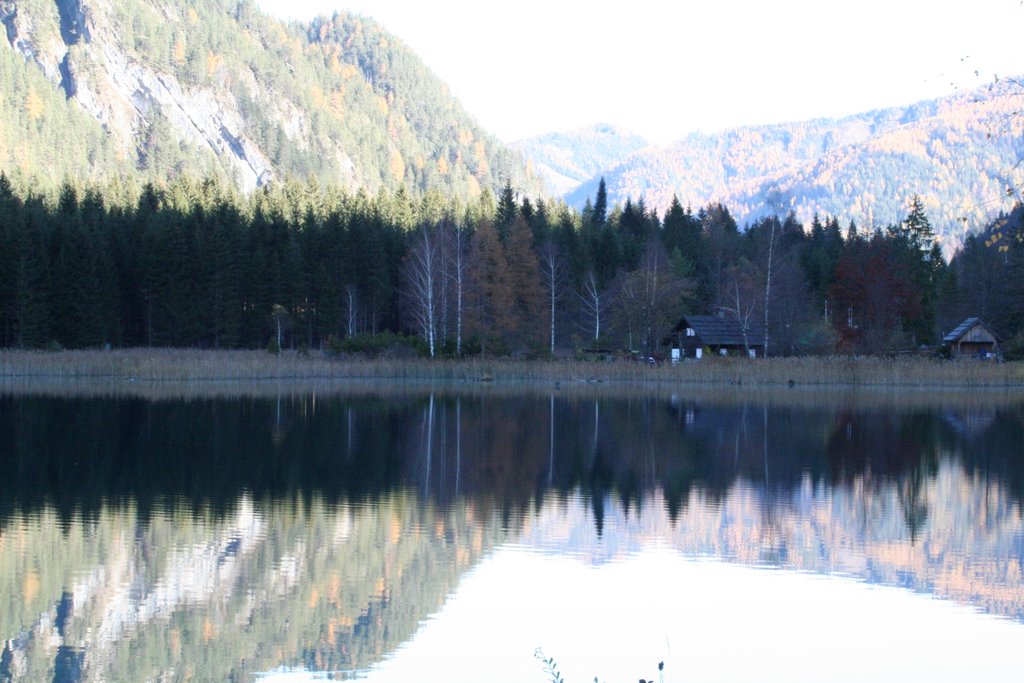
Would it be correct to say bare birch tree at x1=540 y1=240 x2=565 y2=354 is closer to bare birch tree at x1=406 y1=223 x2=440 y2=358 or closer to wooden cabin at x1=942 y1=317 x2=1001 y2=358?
bare birch tree at x1=406 y1=223 x2=440 y2=358

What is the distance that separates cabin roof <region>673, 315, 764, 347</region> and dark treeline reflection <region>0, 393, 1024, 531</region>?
29442mm

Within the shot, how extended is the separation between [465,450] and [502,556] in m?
12.7

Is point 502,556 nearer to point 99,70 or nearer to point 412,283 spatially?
point 412,283

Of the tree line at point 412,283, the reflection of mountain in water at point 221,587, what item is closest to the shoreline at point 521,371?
the tree line at point 412,283

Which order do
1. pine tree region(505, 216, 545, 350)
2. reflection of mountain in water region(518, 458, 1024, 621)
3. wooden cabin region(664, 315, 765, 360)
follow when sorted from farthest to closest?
wooden cabin region(664, 315, 765, 360)
pine tree region(505, 216, 545, 350)
reflection of mountain in water region(518, 458, 1024, 621)

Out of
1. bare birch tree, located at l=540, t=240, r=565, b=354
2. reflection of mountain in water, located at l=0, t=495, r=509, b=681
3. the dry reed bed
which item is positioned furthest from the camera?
bare birch tree, located at l=540, t=240, r=565, b=354

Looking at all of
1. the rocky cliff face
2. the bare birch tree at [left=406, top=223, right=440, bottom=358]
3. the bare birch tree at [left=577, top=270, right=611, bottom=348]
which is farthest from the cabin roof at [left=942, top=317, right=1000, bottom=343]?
the rocky cliff face

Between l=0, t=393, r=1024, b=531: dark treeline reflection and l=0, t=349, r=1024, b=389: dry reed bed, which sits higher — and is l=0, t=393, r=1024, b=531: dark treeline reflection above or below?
below

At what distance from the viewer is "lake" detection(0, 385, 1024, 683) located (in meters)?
12.4

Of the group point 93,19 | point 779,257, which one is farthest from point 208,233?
point 93,19

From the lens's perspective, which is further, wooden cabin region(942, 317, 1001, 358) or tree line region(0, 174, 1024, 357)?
wooden cabin region(942, 317, 1001, 358)

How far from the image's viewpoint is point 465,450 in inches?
1174

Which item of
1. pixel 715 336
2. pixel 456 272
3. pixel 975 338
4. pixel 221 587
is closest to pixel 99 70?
pixel 456 272

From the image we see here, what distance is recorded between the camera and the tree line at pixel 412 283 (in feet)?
225
